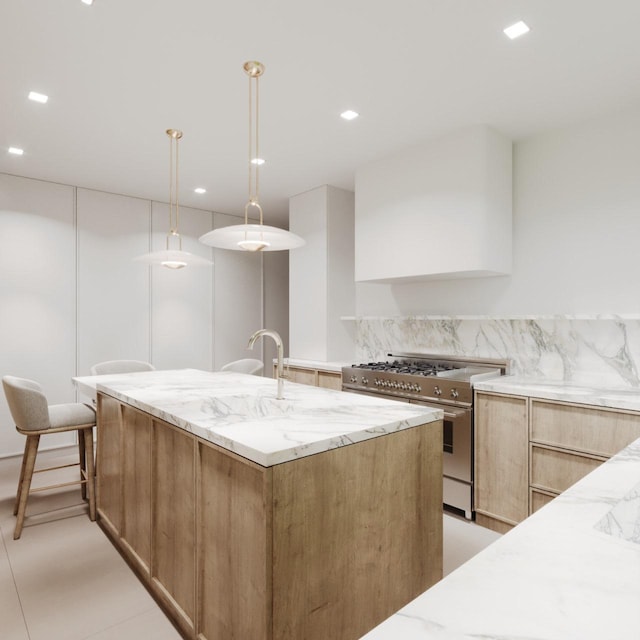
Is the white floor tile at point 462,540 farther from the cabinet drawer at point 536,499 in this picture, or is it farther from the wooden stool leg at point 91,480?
the wooden stool leg at point 91,480

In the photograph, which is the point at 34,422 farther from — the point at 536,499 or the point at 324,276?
the point at 536,499

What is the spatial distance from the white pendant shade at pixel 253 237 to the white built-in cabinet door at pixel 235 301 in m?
3.18

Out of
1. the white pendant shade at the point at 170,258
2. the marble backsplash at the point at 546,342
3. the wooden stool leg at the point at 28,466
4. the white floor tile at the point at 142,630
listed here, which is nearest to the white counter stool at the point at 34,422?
the wooden stool leg at the point at 28,466

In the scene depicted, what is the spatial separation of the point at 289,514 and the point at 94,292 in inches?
155

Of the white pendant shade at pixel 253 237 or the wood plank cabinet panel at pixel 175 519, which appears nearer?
the wood plank cabinet panel at pixel 175 519

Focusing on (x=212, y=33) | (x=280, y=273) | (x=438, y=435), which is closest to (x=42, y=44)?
(x=212, y=33)

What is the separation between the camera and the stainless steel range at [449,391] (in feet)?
9.41

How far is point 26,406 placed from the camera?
260 centimetres

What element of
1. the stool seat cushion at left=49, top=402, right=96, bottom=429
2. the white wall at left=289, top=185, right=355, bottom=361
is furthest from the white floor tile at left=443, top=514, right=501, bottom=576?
the stool seat cushion at left=49, top=402, right=96, bottom=429

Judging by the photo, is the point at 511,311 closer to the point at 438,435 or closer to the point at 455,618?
the point at 438,435

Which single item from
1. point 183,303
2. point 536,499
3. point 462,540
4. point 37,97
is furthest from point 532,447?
point 183,303

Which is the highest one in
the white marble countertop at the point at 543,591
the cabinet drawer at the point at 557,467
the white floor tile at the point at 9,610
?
the white marble countertop at the point at 543,591

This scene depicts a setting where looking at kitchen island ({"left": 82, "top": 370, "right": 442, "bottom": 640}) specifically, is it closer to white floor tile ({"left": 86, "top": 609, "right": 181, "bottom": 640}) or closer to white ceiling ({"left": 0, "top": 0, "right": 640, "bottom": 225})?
white floor tile ({"left": 86, "top": 609, "right": 181, "bottom": 640})

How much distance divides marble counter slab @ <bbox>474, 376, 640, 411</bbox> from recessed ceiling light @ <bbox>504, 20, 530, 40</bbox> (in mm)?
1838
